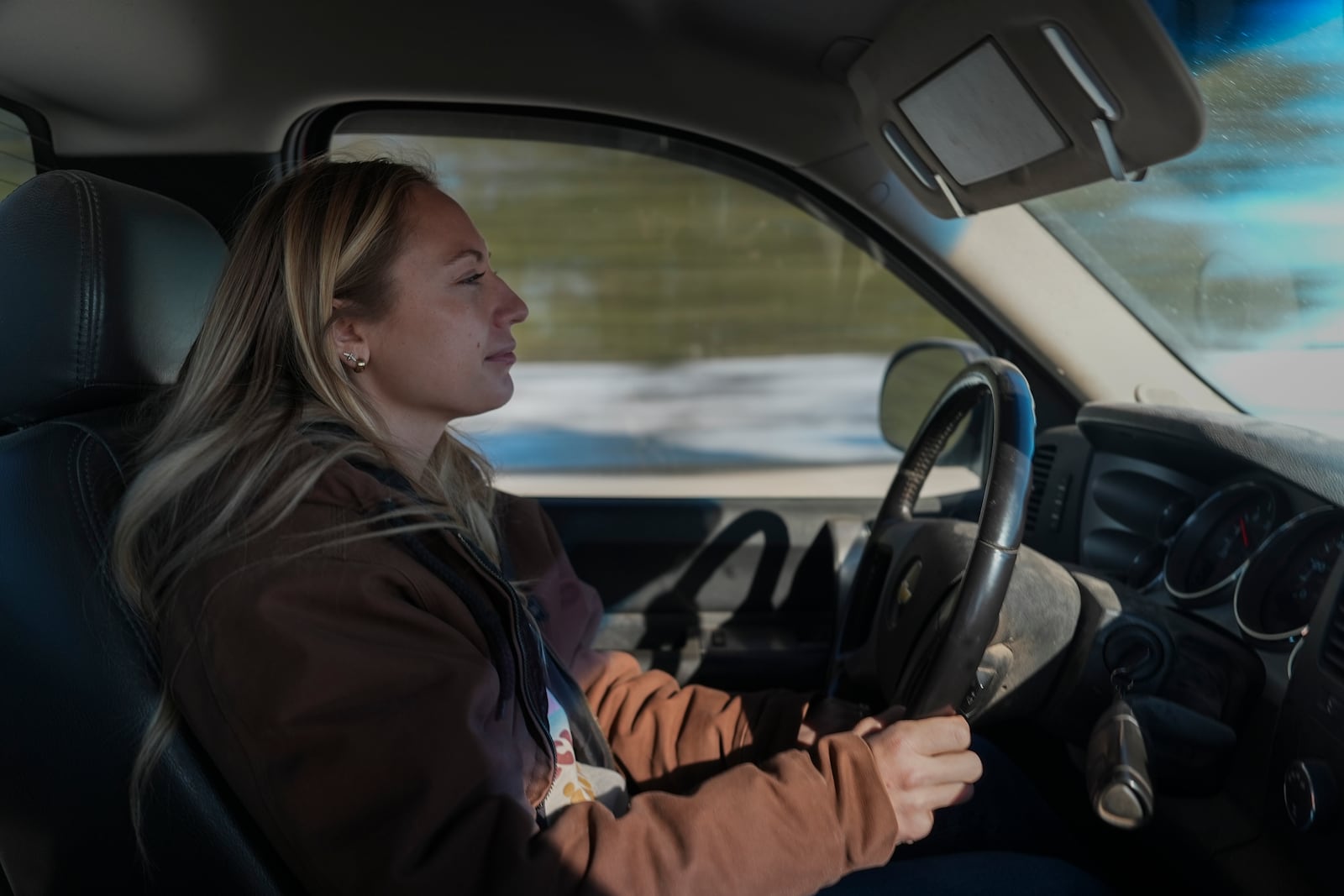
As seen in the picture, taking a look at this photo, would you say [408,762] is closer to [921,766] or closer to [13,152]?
[921,766]

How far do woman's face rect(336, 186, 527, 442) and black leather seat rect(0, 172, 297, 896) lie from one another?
0.28m

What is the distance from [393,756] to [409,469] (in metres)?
0.46

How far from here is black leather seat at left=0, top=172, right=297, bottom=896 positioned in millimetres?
1085

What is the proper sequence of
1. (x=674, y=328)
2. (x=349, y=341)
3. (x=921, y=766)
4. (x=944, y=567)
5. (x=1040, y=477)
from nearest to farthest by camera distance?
(x=921, y=766) → (x=349, y=341) → (x=944, y=567) → (x=1040, y=477) → (x=674, y=328)

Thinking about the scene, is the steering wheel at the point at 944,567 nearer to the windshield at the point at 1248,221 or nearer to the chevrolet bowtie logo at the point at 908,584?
the chevrolet bowtie logo at the point at 908,584

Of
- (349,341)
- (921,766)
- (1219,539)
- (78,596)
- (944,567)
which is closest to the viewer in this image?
(78,596)

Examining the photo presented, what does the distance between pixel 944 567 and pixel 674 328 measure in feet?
6.03

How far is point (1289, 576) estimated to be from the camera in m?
1.50

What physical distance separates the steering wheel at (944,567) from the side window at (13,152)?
159 centimetres

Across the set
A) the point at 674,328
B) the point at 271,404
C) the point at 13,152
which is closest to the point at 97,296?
the point at 271,404

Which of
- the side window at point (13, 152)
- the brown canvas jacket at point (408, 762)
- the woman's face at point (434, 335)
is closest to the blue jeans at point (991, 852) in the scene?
the brown canvas jacket at point (408, 762)

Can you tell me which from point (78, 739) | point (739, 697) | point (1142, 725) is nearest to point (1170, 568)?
point (1142, 725)

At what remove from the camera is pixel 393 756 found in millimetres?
985

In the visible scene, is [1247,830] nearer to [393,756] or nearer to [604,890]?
[604,890]
